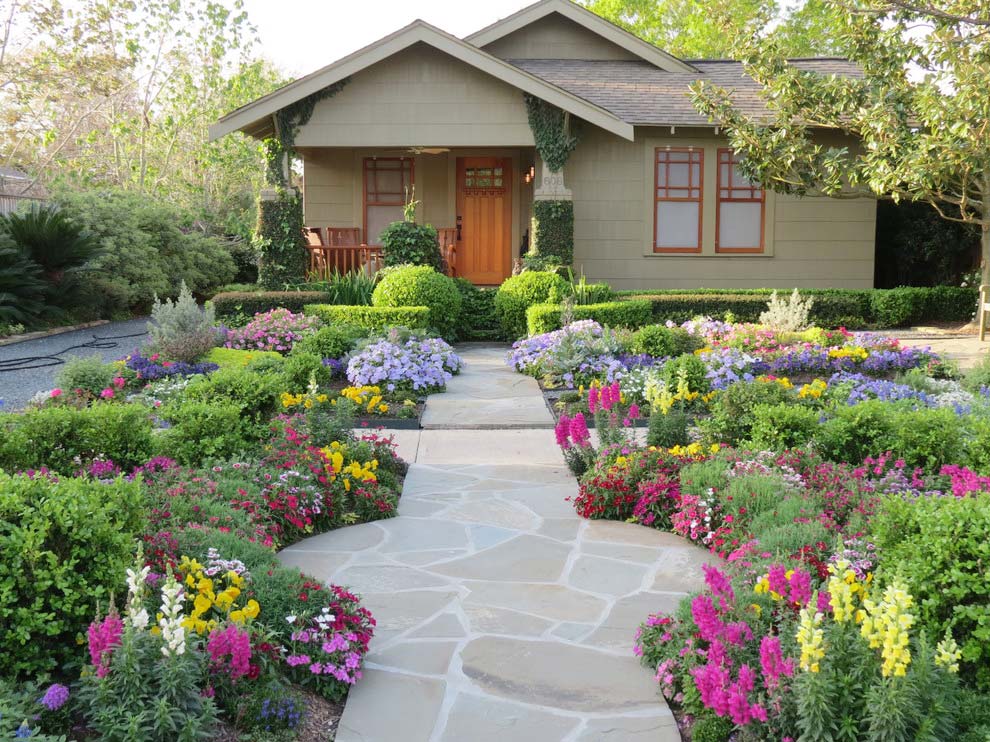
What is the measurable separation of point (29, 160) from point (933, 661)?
29.2 metres

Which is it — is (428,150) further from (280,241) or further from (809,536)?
(809,536)

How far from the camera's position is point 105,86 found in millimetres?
23312

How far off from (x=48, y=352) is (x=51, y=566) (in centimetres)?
979

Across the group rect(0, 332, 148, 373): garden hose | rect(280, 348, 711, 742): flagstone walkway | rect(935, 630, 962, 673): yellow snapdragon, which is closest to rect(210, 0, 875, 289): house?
rect(0, 332, 148, 373): garden hose

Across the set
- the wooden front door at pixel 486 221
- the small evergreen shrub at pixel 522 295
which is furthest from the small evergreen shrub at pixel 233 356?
the wooden front door at pixel 486 221

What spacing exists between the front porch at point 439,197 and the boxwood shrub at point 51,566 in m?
13.8

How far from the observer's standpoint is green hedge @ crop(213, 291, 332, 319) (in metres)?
13.6

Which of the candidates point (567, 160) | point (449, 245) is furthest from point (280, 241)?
point (567, 160)

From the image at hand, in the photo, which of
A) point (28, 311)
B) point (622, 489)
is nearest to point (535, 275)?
point (28, 311)

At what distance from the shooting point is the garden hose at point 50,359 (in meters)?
10.8

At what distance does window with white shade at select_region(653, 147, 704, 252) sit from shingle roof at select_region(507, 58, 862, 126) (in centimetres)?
82

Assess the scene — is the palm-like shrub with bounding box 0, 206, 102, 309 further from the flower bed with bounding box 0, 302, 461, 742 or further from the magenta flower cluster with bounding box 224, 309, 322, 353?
the flower bed with bounding box 0, 302, 461, 742

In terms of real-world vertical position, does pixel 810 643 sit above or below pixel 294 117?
below

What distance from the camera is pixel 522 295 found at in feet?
45.5
